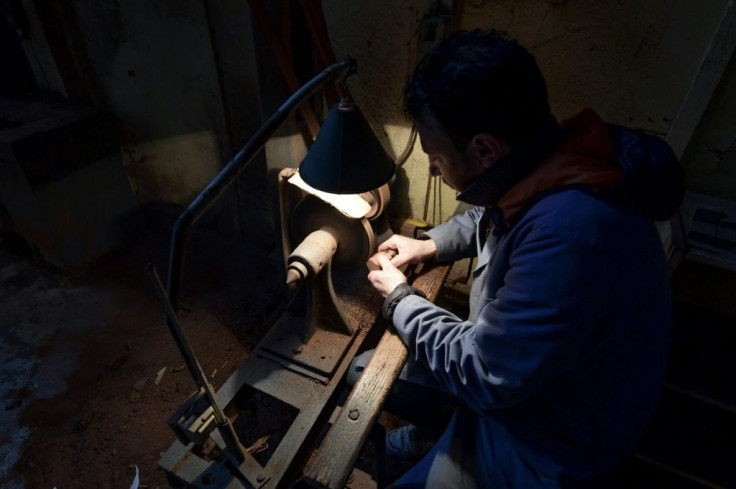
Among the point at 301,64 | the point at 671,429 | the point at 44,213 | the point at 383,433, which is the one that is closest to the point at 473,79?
the point at 383,433

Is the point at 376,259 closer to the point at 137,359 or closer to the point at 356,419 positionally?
the point at 356,419

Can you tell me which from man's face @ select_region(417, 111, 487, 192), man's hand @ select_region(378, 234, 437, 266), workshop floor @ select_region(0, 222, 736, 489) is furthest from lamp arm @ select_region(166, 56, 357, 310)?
man's hand @ select_region(378, 234, 437, 266)

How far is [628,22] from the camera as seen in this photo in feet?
6.54

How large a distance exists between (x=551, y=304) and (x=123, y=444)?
10.1 ft

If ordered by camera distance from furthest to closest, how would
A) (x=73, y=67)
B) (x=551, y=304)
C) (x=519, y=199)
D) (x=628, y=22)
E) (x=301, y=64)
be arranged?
(x=73, y=67) → (x=301, y=64) → (x=628, y=22) → (x=519, y=199) → (x=551, y=304)

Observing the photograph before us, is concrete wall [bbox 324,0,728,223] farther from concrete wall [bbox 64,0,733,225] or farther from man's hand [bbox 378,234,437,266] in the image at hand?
man's hand [bbox 378,234,437,266]

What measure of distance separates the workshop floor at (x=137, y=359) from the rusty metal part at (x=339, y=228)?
2.64ft

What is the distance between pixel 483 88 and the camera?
1.26 metres

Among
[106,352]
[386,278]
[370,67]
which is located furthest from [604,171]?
[106,352]

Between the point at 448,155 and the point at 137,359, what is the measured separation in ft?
10.7

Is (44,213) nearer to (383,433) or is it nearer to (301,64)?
(301,64)

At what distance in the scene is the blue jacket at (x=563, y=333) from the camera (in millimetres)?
1168

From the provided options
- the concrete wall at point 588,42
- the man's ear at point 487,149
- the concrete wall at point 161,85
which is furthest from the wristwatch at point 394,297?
the concrete wall at point 161,85

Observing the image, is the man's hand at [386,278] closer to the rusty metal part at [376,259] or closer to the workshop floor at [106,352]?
the rusty metal part at [376,259]
